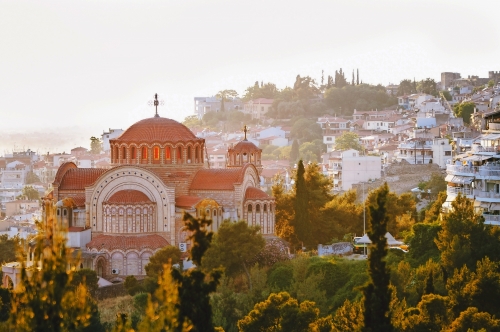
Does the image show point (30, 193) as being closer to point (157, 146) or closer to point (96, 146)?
point (96, 146)

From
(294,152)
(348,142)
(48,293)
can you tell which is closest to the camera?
(48,293)

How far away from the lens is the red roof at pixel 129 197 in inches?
1831

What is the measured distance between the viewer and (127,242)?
45.9m

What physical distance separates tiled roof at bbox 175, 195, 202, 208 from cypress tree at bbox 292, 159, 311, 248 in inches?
152

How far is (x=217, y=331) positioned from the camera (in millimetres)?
30031

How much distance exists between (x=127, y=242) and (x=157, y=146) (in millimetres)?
4534

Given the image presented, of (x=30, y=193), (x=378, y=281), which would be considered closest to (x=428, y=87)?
(x=30, y=193)

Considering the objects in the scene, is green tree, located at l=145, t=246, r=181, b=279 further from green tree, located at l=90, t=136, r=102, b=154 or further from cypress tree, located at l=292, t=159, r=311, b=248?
green tree, located at l=90, t=136, r=102, b=154

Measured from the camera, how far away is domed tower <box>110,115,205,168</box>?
48.4 meters

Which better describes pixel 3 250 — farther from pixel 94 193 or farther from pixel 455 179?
pixel 455 179

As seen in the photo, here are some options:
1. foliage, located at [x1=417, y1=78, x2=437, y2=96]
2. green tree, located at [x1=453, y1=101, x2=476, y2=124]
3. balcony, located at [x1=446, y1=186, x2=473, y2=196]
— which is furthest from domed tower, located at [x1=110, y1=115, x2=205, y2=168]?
foliage, located at [x1=417, y1=78, x2=437, y2=96]

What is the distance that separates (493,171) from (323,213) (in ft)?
34.7

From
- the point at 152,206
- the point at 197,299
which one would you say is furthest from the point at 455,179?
the point at 197,299

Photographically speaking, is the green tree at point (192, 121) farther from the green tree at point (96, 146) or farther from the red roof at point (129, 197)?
the red roof at point (129, 197)
